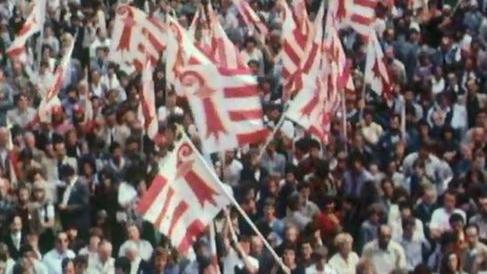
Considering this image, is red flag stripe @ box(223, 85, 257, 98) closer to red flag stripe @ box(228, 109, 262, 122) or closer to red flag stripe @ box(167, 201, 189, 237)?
red flag stripe @ box(228, 109, 262, 122)

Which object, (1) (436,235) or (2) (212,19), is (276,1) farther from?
(1) (436,235)

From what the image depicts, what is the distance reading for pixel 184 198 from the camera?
18.6 meters

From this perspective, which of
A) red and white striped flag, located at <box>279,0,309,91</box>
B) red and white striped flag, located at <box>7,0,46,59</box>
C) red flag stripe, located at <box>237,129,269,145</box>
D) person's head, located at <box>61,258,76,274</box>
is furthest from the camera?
red and white striped flag, located at <box>7,0,46,59</box>

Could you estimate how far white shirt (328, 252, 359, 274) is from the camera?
804 inches

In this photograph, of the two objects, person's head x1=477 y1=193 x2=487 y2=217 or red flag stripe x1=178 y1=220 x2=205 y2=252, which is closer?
red flag stripe x1=178 y1=220 x2=205 y2=252

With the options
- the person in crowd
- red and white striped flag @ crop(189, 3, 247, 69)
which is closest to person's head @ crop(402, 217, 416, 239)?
the person in crowd

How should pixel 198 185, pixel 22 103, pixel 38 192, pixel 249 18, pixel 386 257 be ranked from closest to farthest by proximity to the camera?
1. pixel 198 185
2. pixel 386 257
3. pixel 38 192
4. pixel 22 103
5. pixel 249 18

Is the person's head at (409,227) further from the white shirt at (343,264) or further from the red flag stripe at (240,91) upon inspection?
the red flag stripe at (240,91)

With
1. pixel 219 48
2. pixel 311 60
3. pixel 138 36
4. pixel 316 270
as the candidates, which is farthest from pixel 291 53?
pixel 316 270

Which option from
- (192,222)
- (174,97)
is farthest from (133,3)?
(192,222)

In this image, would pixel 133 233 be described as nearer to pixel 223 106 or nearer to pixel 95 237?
pixel 95 237

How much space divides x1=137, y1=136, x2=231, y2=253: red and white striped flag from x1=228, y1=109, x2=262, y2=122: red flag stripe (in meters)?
1.83

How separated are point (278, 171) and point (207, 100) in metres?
3.85

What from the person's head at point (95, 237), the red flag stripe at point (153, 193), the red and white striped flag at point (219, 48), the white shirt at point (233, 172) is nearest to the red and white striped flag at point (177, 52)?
the red and white striped flag at point (219, 48)
